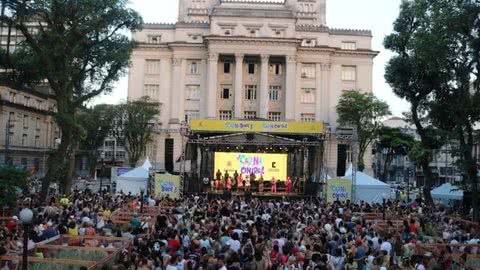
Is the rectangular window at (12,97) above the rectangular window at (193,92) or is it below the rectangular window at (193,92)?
below

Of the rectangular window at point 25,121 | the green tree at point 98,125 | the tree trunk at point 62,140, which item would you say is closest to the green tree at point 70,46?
the tree trunk at point 62,140

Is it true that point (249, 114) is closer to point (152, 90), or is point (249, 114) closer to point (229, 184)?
point (152, 90)

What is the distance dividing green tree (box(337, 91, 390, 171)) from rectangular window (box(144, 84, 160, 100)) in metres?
21.1

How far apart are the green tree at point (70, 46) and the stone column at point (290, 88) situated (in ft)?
100

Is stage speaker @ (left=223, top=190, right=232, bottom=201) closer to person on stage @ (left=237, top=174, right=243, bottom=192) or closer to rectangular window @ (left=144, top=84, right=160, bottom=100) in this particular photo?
person on stage @ (left=237, top=174, right=243, bottom=192)

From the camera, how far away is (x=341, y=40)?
Result: 213ft

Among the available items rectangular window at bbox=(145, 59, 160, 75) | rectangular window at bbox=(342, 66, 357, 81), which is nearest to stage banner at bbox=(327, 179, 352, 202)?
rectangular window at bbox=(342, 66, 357, 81)

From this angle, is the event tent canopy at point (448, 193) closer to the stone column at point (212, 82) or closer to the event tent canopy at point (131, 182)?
the event tent canopy at point (131, 182)

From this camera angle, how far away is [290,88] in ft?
201

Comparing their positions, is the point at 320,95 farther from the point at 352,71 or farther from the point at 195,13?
the point at 195,13

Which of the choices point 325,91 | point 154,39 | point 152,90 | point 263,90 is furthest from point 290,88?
point 154,39

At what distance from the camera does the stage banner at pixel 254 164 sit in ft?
147

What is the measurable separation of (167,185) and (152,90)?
29.1m

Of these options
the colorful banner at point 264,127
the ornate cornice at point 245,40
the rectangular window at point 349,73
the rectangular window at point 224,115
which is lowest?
the colorful banner at point 264,127
